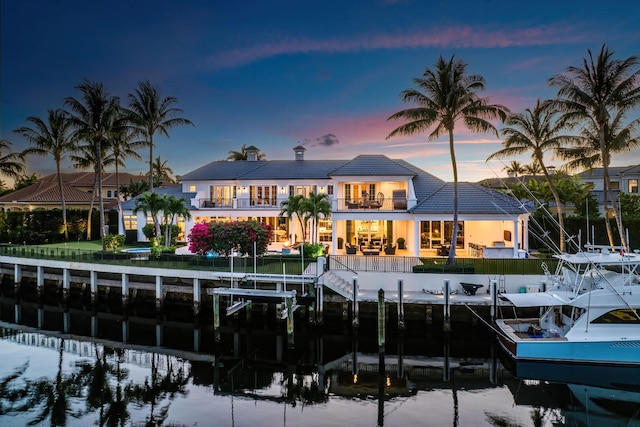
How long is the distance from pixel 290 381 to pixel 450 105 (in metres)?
19.2

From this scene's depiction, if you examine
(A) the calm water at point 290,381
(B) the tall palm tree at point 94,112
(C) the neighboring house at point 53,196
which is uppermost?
(B) the tall palm tree at point 94,112

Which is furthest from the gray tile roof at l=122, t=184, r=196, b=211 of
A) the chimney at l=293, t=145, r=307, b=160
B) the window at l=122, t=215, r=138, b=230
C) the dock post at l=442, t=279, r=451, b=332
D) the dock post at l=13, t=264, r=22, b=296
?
the dock post at l=442, t=279, r=451, b=332

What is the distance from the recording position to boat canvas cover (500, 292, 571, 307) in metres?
19.7

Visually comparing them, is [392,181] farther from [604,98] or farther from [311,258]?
[604,98]

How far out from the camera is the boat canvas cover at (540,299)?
19.7 meters

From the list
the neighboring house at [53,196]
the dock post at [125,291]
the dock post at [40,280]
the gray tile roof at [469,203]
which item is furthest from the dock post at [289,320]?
the neighboring house at [53,196]

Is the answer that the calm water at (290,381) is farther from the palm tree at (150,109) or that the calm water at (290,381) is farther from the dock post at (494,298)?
the palm tree at (150,109)

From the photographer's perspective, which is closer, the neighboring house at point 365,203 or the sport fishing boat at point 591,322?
the sport fishing boat at point 591,322

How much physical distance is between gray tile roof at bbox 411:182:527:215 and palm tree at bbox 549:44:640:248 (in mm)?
6354

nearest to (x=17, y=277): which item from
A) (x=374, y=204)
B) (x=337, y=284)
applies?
(x=337, y=284)

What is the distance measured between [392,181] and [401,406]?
21.3 m

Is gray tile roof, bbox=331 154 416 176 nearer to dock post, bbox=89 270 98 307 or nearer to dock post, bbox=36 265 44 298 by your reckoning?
dock post, bbox=89 270 98 307

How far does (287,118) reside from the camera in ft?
139

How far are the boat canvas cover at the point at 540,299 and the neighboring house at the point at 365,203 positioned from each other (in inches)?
372
